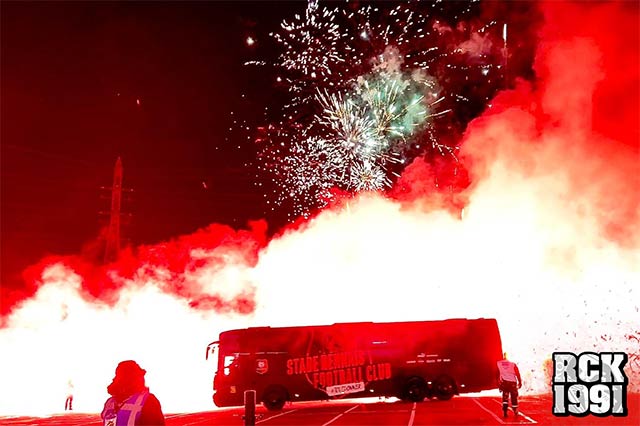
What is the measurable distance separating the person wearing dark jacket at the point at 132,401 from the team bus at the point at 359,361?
20.4m

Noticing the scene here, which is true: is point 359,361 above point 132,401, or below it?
below

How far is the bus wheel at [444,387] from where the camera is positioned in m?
26.0

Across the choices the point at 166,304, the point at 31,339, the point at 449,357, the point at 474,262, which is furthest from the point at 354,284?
the point at 31,339

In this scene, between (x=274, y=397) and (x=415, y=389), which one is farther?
(x=274, y=397)

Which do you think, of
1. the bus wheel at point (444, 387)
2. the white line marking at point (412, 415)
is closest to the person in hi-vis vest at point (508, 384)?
the white line marking at point (412, 415)

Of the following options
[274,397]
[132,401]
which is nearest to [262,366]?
[274,397]

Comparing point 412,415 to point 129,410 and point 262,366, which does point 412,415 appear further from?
point 129,410

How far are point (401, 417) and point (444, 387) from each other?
21.0ft

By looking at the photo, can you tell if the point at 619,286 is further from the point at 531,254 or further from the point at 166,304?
the point at 166,304

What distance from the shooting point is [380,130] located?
26.0 meters

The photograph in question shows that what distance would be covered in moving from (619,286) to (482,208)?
6875 millimetres

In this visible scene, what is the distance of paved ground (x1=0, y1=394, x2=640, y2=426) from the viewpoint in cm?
1783

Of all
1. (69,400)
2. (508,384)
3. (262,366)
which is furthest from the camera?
(69,400)

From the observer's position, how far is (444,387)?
26078mm
